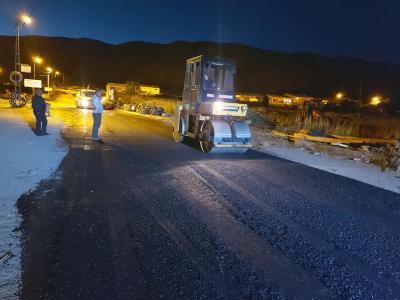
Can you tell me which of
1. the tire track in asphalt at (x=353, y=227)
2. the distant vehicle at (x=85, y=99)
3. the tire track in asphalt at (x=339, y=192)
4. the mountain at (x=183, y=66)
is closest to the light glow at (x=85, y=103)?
the distant vehicle at (x=85, y=99)

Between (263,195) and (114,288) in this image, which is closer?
(114,288)

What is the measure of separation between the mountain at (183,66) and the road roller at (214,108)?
79.3 meters

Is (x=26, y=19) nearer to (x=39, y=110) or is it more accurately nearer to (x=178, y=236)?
(x=39, y=110)

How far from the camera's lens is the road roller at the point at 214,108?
36.0 ft

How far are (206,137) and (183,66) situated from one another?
12061 cm

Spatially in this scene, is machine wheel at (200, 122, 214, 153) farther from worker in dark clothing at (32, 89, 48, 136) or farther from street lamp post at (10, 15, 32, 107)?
street lamp post at (10, 15, 32, 107)

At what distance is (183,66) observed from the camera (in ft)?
419

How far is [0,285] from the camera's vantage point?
3.40 meters

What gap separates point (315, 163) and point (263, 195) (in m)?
4.48

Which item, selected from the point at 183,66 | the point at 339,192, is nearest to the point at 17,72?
the point at 339,192

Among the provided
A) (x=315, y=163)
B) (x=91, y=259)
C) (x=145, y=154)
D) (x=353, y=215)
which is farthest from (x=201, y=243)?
(x=315, y=163)

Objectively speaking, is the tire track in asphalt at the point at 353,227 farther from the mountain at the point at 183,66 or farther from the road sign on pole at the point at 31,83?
the mountain at the point at 183,66

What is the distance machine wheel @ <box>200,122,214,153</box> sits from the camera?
11.0 m

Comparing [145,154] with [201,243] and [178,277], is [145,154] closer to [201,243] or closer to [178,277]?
[201,243]
